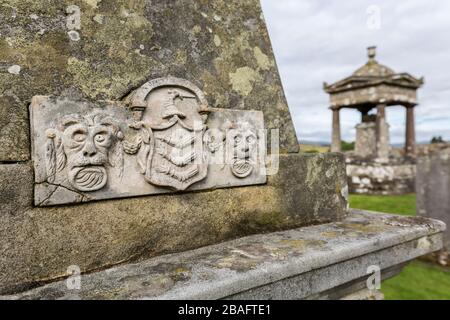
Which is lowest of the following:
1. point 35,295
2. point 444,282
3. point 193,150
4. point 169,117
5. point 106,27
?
point 444,282

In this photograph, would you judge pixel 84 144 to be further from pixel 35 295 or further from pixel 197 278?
pixel 197 278

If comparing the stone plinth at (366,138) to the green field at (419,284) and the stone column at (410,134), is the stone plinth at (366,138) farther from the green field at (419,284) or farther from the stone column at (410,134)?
the green field at (419,284)

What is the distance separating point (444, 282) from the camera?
4668mm

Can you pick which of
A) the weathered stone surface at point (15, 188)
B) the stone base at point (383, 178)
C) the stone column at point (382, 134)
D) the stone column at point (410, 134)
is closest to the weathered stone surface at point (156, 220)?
the weathered stone surface at point (15, 188)

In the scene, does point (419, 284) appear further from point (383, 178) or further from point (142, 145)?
point (383, 178)

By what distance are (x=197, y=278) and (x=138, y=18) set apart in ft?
4.59

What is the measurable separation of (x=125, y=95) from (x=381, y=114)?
13.0m

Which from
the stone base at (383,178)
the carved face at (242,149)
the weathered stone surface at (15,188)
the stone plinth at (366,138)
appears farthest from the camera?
the stone plinth at (366,138)

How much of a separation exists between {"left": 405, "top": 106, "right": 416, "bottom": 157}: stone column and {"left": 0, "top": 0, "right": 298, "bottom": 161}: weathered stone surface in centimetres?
1369

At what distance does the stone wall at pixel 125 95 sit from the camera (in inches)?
54.8

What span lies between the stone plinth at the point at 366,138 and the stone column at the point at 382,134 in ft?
4.90

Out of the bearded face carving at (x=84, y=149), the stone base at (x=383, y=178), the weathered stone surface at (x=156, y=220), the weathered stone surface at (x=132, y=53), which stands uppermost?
the weathered stone surface at (x=132, y=53)
